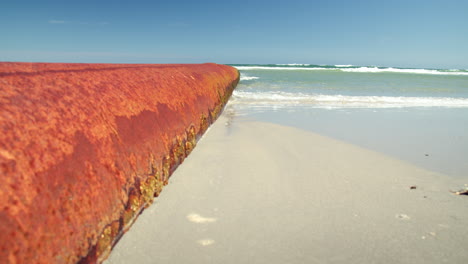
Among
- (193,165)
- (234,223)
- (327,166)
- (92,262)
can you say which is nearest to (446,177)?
(327,166)

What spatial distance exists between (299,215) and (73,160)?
3.15ft

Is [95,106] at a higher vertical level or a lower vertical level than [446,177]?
higher

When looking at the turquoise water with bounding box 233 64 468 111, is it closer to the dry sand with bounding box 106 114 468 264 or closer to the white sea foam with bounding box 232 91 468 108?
the white sea foam with bounding box 232 91 468 108

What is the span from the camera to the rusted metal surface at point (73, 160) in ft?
1.61

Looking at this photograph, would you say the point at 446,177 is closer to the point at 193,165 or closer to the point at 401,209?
the point at 401,209

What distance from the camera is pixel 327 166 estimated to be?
1920 mm

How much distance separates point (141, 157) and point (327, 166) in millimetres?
1369

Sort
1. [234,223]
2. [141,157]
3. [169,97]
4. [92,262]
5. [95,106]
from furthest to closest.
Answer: [169,97] → [234,223] → [141,157] → [95,106] → [92,262]

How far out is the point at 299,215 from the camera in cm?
127

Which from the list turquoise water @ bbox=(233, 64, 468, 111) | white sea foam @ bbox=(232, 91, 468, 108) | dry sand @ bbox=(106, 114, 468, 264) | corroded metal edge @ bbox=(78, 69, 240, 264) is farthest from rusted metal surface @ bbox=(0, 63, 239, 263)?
white sea foam @ bbox=(232, 91, 468, 108)

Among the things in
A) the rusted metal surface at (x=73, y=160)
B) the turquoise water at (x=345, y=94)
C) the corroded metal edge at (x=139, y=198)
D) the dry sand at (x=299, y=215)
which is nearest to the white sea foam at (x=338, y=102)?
the turquoise water at (x=345, y=94)

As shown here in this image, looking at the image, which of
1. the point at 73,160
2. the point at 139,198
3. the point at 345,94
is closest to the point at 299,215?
the point at 139,198

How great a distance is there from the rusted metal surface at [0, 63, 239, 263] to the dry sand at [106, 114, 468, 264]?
21cm

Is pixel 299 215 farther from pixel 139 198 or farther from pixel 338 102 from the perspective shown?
pixel 338 102
